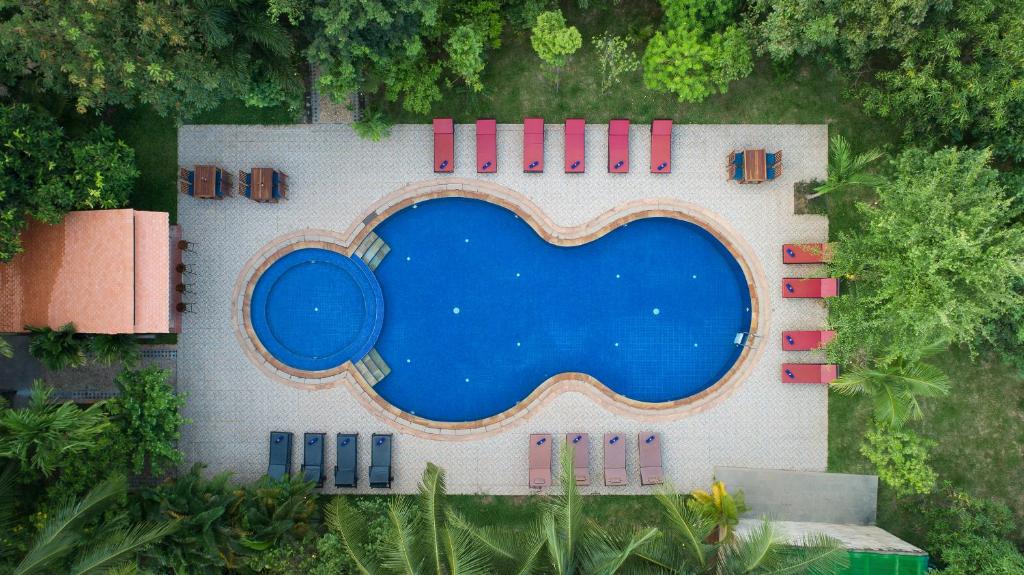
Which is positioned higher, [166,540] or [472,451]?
[472,451]

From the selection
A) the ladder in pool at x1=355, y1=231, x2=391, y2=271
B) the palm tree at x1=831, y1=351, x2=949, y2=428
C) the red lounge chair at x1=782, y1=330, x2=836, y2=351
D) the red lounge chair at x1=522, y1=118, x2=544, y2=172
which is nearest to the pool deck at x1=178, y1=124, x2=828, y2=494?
the red lounge chair at x1=782, y1=330, x2=836, y2=351

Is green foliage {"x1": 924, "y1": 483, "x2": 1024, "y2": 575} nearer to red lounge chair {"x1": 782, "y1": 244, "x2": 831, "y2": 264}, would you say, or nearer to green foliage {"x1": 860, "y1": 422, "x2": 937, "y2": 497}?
green foliage {"x1": 860, "y1": 422, "x2": 937, "y2": 497}

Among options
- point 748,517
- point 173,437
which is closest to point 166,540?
point 173,437

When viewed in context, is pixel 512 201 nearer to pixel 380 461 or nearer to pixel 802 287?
pixel 380 461

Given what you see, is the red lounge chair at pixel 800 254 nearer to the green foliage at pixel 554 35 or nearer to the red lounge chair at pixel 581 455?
the red lounge chair at pixel 581 455

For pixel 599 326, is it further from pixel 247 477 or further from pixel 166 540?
pixel 166 540

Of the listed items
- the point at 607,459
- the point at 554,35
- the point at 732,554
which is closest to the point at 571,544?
the point at 732,554
